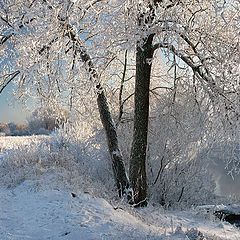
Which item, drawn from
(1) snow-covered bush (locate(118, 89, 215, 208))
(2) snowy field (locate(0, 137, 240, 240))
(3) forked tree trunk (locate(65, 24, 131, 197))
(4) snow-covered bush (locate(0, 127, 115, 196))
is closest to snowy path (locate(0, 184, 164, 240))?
(2) snowy field (locate(0, 137, 240, 240))

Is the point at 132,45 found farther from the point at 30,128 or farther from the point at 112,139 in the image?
the point at 30,128

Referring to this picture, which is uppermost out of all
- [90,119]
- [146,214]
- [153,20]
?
[153,20]

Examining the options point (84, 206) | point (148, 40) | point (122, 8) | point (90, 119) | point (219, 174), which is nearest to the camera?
point (84, 206)

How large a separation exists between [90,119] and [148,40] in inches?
233

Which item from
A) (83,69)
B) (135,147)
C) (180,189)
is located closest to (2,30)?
(83,69)

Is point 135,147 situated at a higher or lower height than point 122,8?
lower

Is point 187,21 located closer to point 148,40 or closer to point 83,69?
point 148,40

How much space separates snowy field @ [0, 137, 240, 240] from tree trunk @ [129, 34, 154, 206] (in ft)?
3.95

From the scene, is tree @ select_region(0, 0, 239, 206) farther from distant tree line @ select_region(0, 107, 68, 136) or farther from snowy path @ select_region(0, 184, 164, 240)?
distant tree line @ select_region(0, 107, 68, 136)

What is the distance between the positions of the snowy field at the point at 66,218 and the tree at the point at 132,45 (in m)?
2.65

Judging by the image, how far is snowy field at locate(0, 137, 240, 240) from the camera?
6684mm

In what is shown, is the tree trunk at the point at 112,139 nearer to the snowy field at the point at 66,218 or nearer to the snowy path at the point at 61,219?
the snowy field at the point at 66,218

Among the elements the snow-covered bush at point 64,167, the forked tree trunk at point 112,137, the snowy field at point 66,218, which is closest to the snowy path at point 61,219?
the snowy field at point 66,218

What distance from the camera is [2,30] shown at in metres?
11.7
